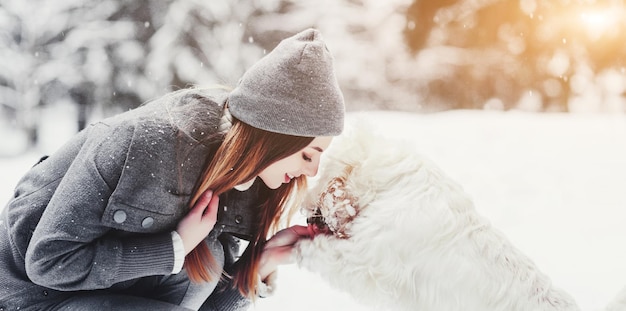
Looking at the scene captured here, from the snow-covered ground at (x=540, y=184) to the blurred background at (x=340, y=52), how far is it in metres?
0.24

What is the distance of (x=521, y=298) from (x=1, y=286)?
1.01 metres

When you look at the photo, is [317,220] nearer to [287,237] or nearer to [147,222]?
[287,237]

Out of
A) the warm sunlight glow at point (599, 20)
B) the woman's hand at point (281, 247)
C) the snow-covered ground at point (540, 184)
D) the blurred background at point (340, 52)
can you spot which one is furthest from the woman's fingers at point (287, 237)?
the warm sunlight glow at point (599, 20)

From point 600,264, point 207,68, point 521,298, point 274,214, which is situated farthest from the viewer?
point 207,68

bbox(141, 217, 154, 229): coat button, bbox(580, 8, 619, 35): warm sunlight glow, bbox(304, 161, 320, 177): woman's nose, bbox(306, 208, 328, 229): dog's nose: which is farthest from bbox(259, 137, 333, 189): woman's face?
bbox(580, 8, 619, 35): warm sunlight glow

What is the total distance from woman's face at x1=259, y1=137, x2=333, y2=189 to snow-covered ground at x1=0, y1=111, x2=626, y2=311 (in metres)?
1.13

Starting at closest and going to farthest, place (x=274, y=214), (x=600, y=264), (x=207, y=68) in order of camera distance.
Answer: (x=274, y=214) < (x=600, y=264) < (x=207, y=68)

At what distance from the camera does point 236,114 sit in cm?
103

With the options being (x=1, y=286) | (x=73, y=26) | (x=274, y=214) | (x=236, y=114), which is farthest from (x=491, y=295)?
(x=73, y=26)

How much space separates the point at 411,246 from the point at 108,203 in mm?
580

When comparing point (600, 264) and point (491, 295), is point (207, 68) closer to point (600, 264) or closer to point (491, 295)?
point (600, 264)

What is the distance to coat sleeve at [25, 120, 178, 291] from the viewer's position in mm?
956

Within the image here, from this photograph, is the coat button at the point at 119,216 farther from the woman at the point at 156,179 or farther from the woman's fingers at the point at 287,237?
the woman's fingers at the point at 287,237

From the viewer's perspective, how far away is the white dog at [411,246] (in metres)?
1.03
